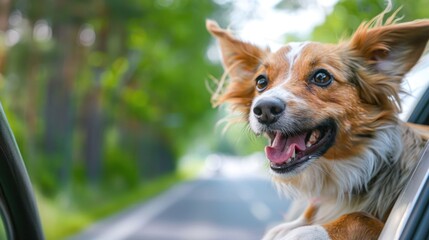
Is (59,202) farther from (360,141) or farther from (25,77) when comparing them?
(360,141)

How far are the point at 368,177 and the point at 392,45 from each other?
537 mm

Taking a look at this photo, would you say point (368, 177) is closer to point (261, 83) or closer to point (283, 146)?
point (283, 146)

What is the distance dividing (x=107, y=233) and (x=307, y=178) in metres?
15.9

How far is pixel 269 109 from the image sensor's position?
2900 millimetres

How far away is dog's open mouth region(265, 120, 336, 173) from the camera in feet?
9.44

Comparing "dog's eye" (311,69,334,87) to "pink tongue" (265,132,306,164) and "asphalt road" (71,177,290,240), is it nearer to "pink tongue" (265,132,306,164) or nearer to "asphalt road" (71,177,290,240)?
"pink tongue" (265,132,306,164)

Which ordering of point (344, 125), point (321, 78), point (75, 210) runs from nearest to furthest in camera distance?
point (344, 125), point (321, 78), point (75, 210)

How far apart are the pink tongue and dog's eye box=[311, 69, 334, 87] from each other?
0.90 ft

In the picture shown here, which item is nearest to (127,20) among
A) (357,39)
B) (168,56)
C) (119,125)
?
(168,56)

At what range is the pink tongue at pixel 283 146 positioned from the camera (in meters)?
2.92

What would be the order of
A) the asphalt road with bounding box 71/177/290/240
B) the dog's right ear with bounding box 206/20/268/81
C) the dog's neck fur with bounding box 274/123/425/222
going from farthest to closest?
1. the asphalt road with bounding box 71/177/290/240
2. the dog's right ear with bounding box 206/20/268/81
3. the dog's neck fur with bounding box 274/123/425/222

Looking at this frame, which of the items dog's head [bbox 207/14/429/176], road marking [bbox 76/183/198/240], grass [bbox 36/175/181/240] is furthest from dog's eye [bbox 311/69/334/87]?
road marking [bbox 76/183/198/240]

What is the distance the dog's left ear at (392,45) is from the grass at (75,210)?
42.9 ft

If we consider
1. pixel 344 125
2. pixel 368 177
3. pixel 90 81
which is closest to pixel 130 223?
pixel 90 81
